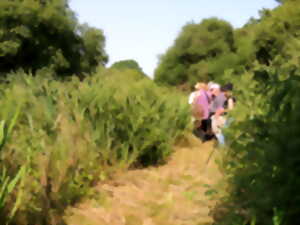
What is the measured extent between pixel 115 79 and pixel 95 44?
31.0 m

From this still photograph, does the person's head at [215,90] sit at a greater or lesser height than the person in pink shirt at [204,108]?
greater

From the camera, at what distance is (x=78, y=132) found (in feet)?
17.1

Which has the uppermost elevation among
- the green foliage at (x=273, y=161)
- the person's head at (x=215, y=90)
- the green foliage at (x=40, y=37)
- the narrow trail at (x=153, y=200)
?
the green foliage at (x=40, y=37)

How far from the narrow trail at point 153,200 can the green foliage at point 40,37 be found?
984 inches

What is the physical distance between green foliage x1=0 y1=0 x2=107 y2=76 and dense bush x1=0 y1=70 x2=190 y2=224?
23251 mm

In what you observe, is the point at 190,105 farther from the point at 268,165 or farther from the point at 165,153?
the point at 268,165

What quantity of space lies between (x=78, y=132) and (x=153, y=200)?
3.72ft

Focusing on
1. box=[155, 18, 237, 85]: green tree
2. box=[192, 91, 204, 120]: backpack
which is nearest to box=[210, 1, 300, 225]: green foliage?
box=[192, 91, 204, 120]: backpack

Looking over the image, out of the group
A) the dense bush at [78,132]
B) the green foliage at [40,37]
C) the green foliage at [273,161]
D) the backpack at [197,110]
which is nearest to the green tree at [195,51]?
the green foliage at [40,37]

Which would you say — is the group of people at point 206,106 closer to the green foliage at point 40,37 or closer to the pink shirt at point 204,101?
the pink shirt at point 204,101

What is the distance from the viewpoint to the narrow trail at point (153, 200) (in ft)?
14.8

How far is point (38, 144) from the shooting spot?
413cm

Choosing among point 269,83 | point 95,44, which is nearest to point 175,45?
point 95,44

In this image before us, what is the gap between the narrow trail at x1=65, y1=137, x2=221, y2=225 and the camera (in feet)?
14.8
